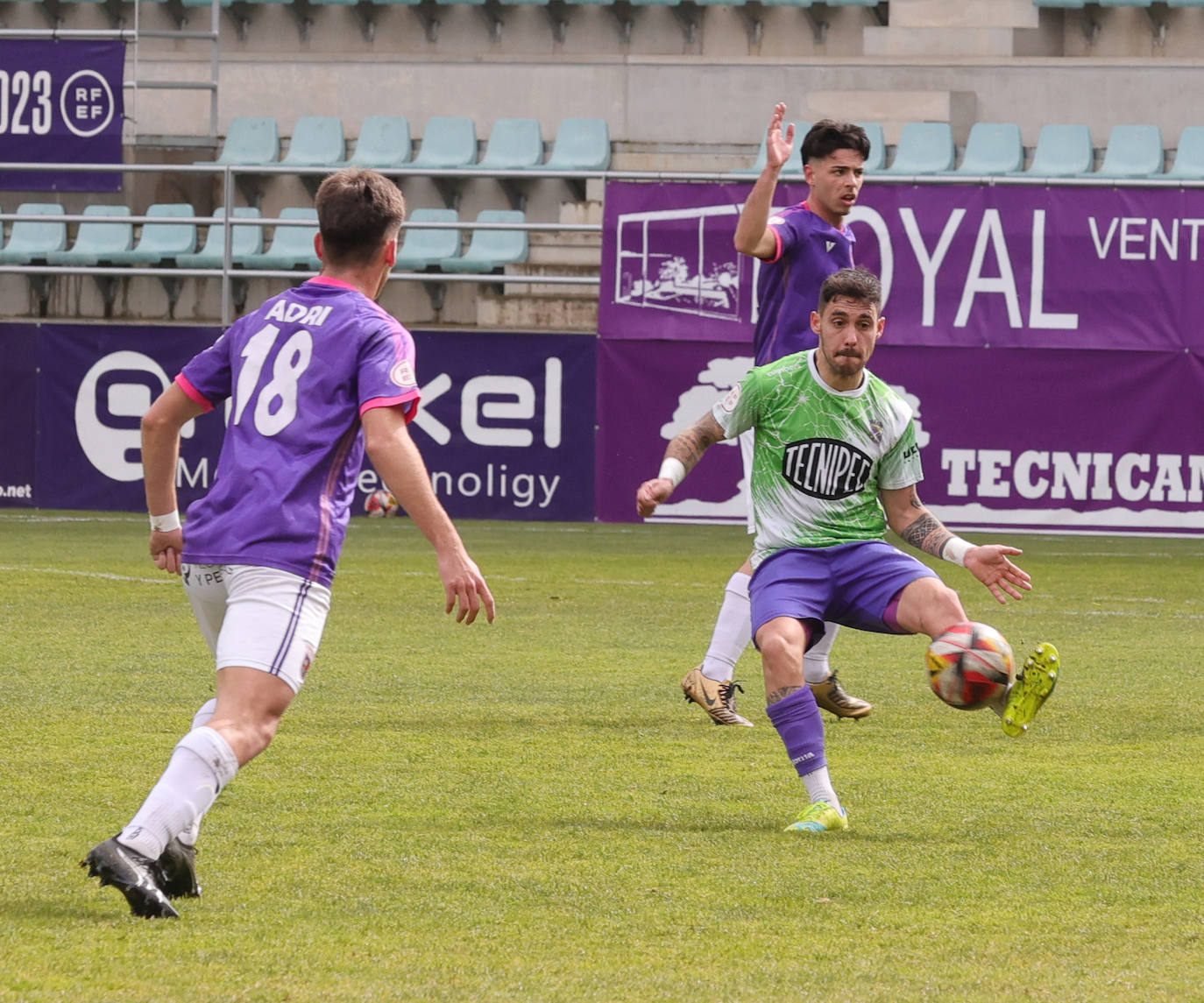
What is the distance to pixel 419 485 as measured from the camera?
154 inches

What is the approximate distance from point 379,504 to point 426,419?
50.1 inches

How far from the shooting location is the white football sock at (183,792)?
12.5ft

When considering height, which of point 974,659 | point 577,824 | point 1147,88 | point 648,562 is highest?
point 1147,88

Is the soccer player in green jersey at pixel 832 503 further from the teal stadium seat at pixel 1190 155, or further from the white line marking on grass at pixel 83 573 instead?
the teal stadium seat at pixel 1190 155

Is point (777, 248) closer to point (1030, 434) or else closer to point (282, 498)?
point (282, 498)

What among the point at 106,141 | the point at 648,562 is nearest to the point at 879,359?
the point at 648,562

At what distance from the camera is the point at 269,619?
3934 mm

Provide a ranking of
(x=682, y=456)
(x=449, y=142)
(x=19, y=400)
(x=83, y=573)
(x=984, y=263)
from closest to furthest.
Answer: (x=682, y=456)
(x=83, y=573)
(x=984, y=263)
(x=19, y=400)
(x=449, y=142)

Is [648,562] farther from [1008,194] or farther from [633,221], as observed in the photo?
[1008,194]

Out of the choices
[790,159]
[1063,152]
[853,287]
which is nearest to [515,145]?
[790,159]

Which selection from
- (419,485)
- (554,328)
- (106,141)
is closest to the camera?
(419,485)

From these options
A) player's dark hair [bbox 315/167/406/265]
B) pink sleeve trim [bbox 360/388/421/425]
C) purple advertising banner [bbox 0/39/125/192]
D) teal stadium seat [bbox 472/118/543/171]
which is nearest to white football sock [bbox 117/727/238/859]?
pink sleeve trim [bbox 360/388/421/425]

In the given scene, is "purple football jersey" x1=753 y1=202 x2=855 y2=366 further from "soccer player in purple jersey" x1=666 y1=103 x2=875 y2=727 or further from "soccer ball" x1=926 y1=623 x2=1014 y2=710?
"soccer ball" x1=926 y1=623 x2=1014 y2=710

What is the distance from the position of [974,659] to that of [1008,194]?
33.9ft
